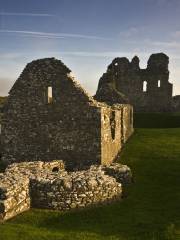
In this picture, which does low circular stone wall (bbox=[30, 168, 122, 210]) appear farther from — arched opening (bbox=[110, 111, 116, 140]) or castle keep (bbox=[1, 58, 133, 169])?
arched opening (bbox=[110, 111, 116, 140])

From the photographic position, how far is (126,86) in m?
73.5

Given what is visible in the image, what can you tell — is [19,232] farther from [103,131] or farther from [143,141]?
[143,141]

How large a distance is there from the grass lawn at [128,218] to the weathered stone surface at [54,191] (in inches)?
17.6

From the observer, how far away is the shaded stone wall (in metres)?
71.9

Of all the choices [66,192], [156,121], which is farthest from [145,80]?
[66,192]

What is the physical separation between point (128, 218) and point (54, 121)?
414 inches

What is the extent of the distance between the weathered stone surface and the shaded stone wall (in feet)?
170

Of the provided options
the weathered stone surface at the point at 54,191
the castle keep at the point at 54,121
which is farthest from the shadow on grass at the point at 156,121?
the weathered stone surface at the point at 54,191

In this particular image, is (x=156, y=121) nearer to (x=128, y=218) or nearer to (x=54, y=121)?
(x=54, y=121)

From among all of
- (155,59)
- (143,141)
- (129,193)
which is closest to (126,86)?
(155,59)

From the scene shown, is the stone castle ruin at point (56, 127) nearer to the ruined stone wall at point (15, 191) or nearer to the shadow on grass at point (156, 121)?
the ruined stone wall at point (15, 191)

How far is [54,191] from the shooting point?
58.7 feet

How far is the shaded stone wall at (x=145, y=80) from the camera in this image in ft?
236

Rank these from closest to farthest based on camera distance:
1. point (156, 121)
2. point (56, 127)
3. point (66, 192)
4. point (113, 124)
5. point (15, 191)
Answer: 1. point (15, 191)
2. point (66, 192)
3. point (56, 127)
4. point (113, 124)
5. point (156, 121)
